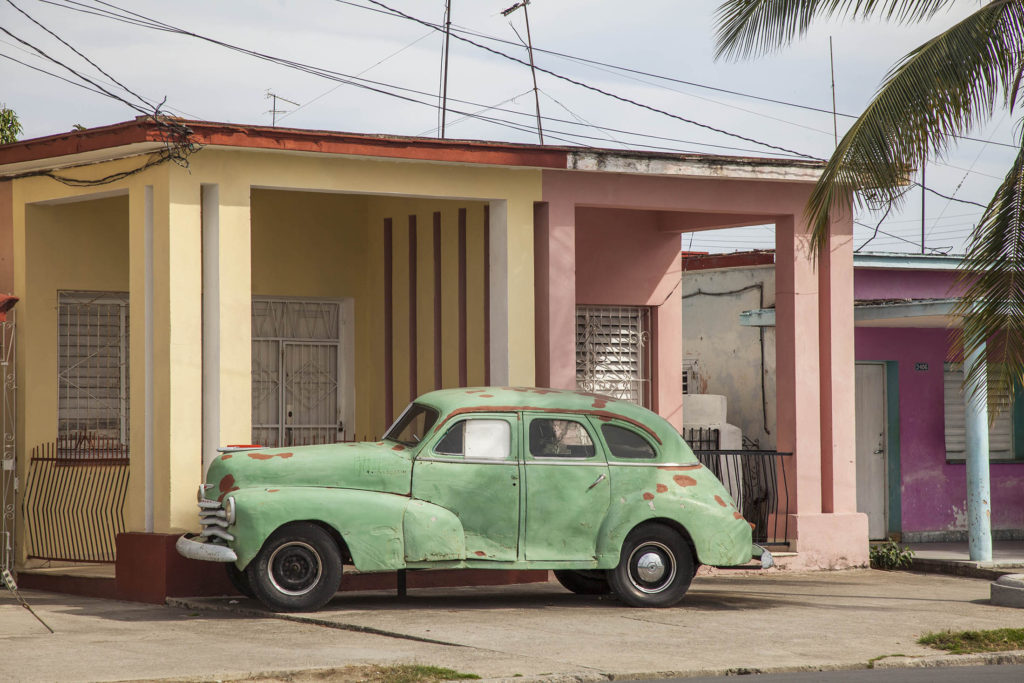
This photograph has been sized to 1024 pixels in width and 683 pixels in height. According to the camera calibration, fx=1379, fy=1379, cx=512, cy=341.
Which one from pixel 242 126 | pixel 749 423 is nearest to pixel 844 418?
pixel 749 423

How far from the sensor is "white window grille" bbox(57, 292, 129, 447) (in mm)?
14664

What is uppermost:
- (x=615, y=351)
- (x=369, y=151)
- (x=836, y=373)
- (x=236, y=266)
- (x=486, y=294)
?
(x=369, y=151)

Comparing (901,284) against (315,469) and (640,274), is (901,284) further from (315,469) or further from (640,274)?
(315,469)

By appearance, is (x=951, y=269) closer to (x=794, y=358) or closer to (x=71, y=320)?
(x=794, y=358)

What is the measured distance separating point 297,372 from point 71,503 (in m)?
3.14

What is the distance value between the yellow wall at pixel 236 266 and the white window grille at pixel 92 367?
229 mm

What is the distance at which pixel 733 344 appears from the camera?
19172mm

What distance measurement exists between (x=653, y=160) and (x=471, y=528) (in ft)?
15.9

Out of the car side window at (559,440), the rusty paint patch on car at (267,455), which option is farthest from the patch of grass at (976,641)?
the rusty paint patch on car at (267,455)

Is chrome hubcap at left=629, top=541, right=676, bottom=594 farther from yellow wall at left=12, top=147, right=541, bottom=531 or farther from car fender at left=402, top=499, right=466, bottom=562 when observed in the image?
yellow wall at left=12, top=147, right=541, bottom=531

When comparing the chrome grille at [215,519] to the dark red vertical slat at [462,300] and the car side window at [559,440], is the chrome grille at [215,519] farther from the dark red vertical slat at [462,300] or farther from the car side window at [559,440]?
the dark red vertical slat at [462,300]

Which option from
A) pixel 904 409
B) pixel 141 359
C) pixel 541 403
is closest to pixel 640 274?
pixel 904 409

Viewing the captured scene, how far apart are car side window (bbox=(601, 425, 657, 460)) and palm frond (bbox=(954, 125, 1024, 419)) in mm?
2721

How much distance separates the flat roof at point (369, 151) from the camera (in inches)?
485
